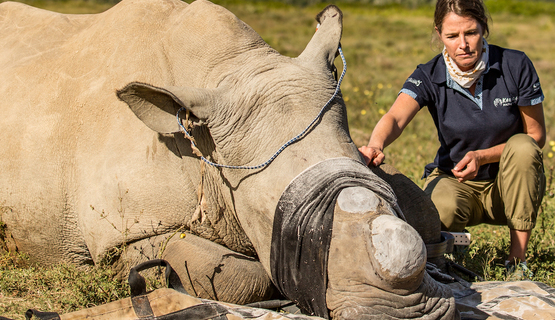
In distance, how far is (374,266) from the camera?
92.0 inches

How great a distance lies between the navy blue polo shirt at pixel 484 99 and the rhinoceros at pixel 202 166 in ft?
2.66

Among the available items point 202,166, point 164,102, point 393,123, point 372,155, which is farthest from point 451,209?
point 164,102

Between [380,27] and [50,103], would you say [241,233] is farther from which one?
[380,27]

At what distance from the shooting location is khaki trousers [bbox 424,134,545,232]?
154 inches

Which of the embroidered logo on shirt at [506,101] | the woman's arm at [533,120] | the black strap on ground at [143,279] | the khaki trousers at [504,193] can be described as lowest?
the black strap on ground at [143,279]

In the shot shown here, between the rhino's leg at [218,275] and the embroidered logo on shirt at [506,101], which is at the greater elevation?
the embroidered logo on shirt at [506,101]

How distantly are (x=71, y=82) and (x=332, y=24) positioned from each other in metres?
1.66

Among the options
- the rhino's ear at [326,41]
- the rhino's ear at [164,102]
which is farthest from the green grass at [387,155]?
the rhino's ear at [326,41]

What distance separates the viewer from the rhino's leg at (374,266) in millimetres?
2297

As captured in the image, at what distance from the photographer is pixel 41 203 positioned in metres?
3.66

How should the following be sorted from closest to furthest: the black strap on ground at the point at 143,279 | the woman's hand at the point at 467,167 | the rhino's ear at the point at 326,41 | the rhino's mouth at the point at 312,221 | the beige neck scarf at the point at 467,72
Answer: the rhino's mouth at the point at 312,221 < the black strap on ground at the point at 143,279 < the rhino's ear at the point at 326,41 < the woman's hand at the point at 467,167 < the beige neck scarf at the point at 467,72

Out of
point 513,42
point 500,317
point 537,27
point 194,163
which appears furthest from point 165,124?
point 537,27

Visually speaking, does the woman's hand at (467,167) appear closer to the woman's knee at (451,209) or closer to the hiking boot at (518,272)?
the woman's knee at (451,209)

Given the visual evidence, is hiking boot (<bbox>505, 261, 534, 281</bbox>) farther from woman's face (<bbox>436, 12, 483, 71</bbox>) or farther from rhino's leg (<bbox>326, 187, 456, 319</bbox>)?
rhino's leg (<bbox>326, 187, 456, 319</bbox>)
